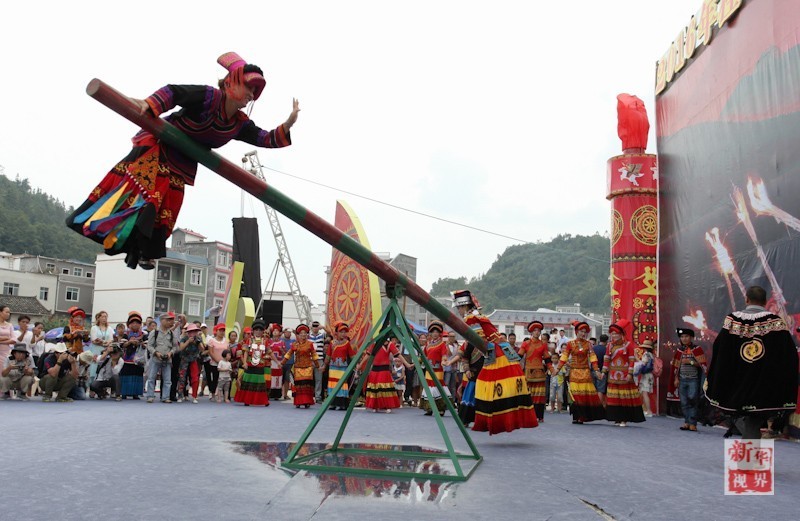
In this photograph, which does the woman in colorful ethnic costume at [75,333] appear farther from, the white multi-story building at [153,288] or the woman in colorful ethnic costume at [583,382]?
the white multi-story building at [153,288]

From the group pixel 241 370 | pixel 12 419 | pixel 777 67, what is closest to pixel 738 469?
pixel 777 67

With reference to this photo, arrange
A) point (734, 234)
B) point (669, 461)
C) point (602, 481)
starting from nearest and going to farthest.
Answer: point (602, 481), point (669, 461), point (734, 234)

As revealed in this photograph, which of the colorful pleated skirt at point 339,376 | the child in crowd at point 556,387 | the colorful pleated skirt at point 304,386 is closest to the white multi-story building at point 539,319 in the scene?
the child in crowd at point 556,387

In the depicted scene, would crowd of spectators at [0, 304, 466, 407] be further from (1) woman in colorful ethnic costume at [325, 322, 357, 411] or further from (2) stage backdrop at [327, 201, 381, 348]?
(2) stage backdrop at [327, 201, 381, 348]

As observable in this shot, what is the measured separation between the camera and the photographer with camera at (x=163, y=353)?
11.7 meters

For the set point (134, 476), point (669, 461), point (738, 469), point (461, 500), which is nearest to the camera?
point (461, 500)

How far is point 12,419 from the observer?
746 cm

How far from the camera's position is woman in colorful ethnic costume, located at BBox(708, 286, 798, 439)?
18.5 feet

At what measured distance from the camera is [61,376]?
1067 centimetres

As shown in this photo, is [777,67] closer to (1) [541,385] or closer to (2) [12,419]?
(1) [541,385]

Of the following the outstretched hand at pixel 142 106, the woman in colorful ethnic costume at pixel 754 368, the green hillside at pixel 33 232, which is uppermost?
the green hillside at pixel 33 232

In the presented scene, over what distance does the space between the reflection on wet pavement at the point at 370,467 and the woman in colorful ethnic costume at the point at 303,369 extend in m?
5.37

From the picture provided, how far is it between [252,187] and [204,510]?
1832 millimetres

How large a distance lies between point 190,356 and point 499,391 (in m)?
7.24
